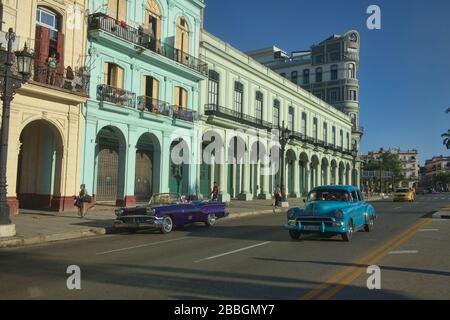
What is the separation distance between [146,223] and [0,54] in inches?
342

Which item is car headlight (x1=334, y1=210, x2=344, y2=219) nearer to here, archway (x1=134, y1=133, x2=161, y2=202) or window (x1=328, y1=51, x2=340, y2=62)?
archway (x1=134, y1=133, x2=161, y2=202)

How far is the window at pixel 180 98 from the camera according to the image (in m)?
31.5

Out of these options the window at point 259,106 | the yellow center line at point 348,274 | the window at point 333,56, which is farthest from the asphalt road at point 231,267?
the window at point 333,56

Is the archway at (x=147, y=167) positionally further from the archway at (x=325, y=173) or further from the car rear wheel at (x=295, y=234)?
the archway at (x=325, y=173)

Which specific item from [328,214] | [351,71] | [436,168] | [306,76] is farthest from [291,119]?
[436,168]

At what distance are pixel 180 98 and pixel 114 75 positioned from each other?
664 centimetres

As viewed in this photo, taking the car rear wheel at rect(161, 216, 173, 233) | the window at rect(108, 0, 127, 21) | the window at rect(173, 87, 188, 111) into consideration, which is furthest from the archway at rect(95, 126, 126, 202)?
the car rear wheel at rect(161, 216, 173, 233)

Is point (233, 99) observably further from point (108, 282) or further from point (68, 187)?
point (108, 282)

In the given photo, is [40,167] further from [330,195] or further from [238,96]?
[238,96]

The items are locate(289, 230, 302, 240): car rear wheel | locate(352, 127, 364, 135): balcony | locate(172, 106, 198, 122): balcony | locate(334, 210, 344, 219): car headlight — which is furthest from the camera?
locate(352, 127, 364, 135): balcony

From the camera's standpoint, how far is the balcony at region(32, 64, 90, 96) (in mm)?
21156

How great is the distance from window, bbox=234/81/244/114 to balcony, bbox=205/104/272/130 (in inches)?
26.3

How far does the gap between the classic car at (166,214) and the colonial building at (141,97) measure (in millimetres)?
8044
